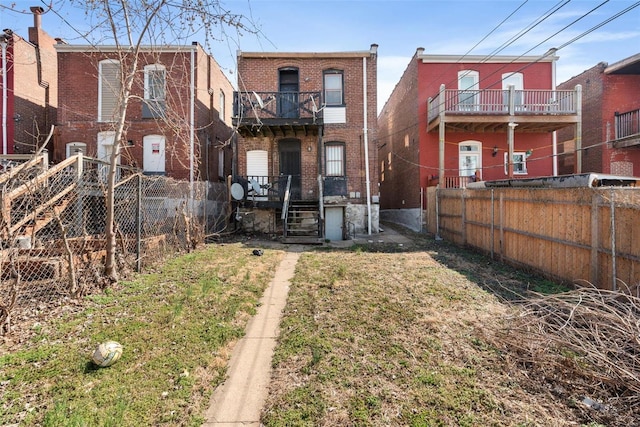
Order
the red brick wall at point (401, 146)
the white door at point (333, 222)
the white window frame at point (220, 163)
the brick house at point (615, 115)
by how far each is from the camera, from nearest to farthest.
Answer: the white door at point (333, 222) < the brick house at point (615, 115) < the red brick wall at point (401, 146) < the white window frame at point (220, 163)

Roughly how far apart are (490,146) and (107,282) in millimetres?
16059

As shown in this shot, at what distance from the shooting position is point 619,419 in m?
2.56

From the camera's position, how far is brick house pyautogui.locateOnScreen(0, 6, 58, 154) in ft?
45.3

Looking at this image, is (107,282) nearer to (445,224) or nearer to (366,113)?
(445,224)

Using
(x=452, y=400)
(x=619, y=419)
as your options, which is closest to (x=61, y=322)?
(x=452, y=400)

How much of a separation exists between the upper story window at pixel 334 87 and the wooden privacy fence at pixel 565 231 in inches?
286

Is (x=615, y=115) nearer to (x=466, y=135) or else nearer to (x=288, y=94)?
(x=466, y=135)

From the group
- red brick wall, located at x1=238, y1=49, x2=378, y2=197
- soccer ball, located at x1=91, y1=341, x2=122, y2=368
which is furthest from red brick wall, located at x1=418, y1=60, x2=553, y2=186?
soccer ball, located at x1=91, y1=341, x2=122, y2=368

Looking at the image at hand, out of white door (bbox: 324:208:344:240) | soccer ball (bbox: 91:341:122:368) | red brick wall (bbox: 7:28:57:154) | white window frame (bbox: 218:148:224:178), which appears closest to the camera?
soccer ball (bbox: 91:341:122:368)

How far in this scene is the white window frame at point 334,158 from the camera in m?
14.3

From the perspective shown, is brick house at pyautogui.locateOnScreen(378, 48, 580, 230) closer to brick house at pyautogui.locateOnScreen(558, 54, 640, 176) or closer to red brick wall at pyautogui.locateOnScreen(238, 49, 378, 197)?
brick house at pyautogui.locateOnScreen(558, 54, 640, 176)

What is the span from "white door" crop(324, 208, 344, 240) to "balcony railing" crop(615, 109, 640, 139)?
14.5 metres

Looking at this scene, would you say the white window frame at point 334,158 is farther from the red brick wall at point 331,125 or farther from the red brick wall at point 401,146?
the red brick wall at point 401,146

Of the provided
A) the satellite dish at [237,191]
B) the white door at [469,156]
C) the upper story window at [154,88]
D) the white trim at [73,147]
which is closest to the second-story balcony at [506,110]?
the white door at [469,156]
